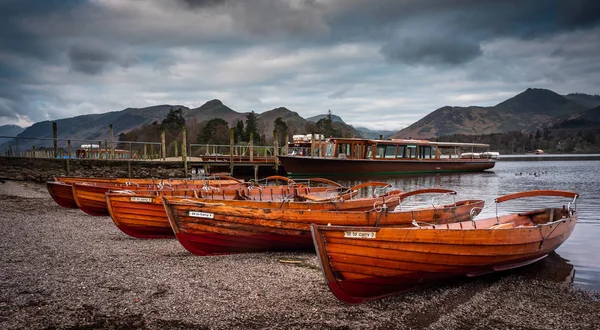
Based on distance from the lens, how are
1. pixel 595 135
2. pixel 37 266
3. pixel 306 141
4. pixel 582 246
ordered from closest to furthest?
1. pixel 37 266
2. pixel 582 246
3. pixel 306 141
4. pixel 595 135

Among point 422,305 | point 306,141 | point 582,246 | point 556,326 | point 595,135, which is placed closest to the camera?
point 556,326

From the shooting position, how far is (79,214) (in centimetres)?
1560

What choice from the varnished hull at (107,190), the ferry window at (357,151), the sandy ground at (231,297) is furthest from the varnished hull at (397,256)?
the ferry window at (357,151)

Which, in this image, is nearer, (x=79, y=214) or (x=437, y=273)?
(x=437, y=273)

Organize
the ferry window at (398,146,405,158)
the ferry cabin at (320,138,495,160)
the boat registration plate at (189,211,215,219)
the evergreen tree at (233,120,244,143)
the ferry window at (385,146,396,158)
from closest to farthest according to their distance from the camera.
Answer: the boat registration plate at (189,211,215,219), the ferry cabin at (320,138,495,160), the ferry window at (385,146,396,158), the ferry window at (398,146,405,158), the evergreen tree at (233,120,244,143)

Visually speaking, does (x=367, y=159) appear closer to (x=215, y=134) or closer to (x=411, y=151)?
(x=411, y=151)

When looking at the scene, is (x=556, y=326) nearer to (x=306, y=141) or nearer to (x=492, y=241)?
(x=492, y=241)

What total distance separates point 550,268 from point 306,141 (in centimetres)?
3263

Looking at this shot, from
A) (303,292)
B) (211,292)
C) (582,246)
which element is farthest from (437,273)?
(582,246)

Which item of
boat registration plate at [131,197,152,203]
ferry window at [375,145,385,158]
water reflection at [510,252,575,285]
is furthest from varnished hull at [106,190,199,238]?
ferry window at [375,145,385,158]

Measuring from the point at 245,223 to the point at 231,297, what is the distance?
2699 millimetres

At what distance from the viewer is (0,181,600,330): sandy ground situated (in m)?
5.68

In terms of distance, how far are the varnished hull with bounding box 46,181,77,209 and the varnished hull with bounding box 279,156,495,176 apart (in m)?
19.9

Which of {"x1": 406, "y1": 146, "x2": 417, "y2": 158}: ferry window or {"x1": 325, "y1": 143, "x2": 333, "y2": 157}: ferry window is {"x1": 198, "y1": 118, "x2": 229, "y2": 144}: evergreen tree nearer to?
{"x1": 325, "y1": 143, "x2": 333, "y2": 157}: ferry window
